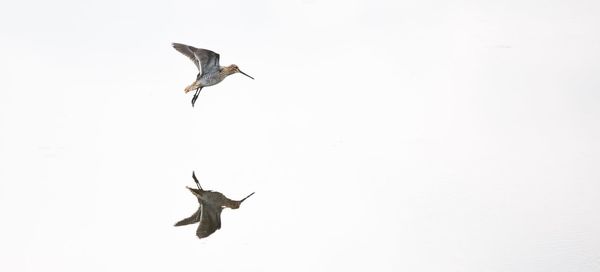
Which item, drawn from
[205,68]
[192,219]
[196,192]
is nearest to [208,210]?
[192,219]

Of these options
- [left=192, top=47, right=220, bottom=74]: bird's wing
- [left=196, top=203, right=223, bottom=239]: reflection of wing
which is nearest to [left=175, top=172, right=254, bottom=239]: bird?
[left=196, top=203, right=223, bottom=239]: reflection of wing

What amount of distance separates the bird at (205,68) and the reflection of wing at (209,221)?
1.84 metres

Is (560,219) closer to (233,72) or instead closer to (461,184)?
(461,184)

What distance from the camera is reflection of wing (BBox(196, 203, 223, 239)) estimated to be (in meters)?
7.94

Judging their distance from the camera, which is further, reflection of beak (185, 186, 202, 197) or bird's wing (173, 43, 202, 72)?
bird's wing (173, 43, 202, 72)

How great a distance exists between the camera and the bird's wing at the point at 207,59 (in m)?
9.52

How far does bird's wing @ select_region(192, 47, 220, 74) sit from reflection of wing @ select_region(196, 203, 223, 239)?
5.92 ft

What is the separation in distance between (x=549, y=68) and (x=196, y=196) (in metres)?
4.38

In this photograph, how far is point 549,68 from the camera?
10680 millimetres

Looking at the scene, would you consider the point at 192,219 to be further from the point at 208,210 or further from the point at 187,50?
the point at 187,50

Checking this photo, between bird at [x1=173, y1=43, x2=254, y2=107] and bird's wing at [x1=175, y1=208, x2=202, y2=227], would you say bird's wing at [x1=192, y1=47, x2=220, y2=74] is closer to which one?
bird at [x1=173, y1=43, x2=254, y2=107]

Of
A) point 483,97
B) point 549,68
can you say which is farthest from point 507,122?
point 549,68

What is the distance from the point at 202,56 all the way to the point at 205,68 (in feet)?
1.22

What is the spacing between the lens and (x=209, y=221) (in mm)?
8109
